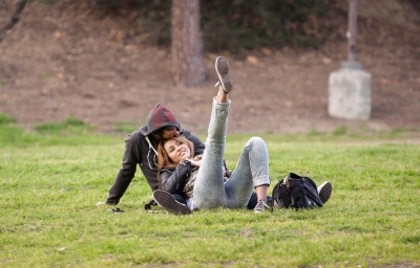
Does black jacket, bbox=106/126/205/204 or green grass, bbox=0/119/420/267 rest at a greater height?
black jacket, bbox=106/126/205/204

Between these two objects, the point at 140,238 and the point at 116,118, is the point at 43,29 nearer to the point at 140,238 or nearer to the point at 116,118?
the point at 116,118

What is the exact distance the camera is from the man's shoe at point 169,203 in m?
7.05

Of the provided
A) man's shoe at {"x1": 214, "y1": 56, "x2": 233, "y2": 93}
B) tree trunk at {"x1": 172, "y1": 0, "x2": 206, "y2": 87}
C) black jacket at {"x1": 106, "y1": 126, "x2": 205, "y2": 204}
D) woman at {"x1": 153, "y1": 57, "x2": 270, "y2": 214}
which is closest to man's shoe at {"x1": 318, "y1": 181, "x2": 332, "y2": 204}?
woman at {"x1": 153, "y1": 57, "x2": 270, "y2": 214}

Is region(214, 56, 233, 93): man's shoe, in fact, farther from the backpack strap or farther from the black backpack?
the backpack strap

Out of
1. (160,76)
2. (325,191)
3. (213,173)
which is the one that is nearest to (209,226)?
(213,173)

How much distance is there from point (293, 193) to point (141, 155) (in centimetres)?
136

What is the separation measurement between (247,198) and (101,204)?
1485 millimetres

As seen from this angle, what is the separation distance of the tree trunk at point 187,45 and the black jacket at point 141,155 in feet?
39.5

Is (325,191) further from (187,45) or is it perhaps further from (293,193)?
(187,45)

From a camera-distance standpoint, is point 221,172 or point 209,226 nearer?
point 209,226

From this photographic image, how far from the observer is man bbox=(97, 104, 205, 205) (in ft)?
23.6

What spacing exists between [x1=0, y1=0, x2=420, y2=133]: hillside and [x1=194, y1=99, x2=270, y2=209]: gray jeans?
10.2 m

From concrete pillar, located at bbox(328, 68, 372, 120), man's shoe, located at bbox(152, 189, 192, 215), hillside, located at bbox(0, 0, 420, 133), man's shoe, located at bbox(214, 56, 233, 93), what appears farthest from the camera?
concrete pillar, located at bbox(328, 68, 372, 120)

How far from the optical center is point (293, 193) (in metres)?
7.32
